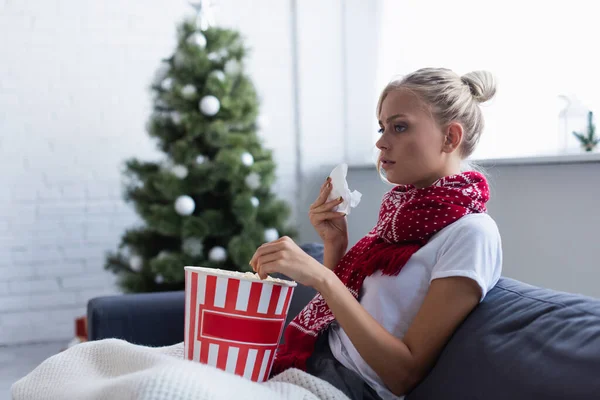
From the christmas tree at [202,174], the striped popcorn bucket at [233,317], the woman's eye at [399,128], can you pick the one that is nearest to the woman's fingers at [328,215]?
the woman's eye at [399,128]

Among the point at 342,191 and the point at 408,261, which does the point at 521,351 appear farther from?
the point at 342,191

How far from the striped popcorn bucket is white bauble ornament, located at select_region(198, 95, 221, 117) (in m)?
2.10

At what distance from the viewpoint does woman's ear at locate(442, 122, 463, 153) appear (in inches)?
55.9

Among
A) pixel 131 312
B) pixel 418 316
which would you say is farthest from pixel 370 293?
pixel 131 312

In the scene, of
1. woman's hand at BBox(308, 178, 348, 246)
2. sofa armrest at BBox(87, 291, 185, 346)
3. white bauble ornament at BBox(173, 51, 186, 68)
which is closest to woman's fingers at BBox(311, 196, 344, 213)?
woman's hand at BBox(308, 178, 348, 246)

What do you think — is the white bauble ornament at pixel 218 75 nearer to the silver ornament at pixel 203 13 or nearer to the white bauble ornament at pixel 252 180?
the silver ornament at pixel 203 13

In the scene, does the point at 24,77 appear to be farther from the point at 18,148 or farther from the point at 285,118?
the point at 285,118

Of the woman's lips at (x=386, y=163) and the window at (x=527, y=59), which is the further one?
the window at (x=527, y=59)

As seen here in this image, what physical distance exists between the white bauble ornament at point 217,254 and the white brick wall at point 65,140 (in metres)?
1.04

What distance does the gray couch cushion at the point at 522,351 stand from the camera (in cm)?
96

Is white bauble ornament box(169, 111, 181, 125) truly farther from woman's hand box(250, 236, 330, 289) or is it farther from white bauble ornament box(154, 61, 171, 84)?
woman's hand box(250, 236, 330, 289)

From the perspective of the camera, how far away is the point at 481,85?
1462 mm

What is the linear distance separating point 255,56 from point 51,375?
335 cm

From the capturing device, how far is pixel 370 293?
4.48 feet
